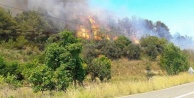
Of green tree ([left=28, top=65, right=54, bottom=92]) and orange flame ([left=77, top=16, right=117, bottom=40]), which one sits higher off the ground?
orange flame ([left=77, top=16, right=117, bottom=40])

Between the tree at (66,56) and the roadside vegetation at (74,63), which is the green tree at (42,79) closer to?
the roadside vegetation at (74,63)

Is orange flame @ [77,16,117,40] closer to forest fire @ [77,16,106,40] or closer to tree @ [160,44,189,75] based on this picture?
forest fire @ [77,16,106,40]

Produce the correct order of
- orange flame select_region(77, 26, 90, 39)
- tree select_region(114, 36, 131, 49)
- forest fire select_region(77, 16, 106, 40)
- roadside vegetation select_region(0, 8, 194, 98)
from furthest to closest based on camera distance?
1. forest fire select_region(77, 16, 106, 40)
2. orange flame select_region(77, 26, 90, 39)
3. tree select_region(114, 36, 131, 49)
4. roadside vegetation select_region(0, 8, 194, 98)

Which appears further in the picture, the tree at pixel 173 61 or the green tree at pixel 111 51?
the green tree at pixel 111 51

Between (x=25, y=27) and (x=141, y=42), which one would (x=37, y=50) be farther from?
(x=141, y=42)

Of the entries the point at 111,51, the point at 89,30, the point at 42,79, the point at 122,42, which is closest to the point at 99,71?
the point at 42,79

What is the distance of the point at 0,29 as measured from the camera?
72.8 metres

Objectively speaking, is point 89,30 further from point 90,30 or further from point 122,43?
point 122,43

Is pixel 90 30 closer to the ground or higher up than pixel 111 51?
higher up

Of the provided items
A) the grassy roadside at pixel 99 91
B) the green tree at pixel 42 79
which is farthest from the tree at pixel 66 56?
the grassy roadside at pixel 99 91

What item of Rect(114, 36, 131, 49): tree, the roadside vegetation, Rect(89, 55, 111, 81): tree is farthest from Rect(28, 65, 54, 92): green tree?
Rect(114, 36, 131, 49): tree

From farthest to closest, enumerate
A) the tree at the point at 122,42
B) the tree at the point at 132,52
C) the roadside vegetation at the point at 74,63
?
the tree at the point at 122,42 → the tree at the point at 132,52 → the roadside vegetation at the point at 74,63

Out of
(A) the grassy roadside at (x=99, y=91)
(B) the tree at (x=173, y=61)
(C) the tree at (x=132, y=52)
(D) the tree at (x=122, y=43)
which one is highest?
(D) the tree at (x=122, y=43)

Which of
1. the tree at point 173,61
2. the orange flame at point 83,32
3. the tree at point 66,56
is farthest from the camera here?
the orange flame at point 83,32
